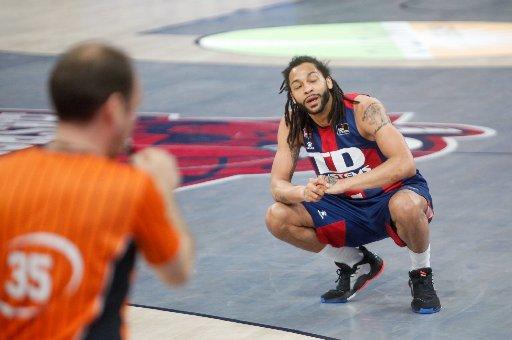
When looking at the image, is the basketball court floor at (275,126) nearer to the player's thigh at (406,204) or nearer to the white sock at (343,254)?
the white sock at (343,254)

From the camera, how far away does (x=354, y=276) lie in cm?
589

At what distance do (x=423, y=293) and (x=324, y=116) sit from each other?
0.97 metres

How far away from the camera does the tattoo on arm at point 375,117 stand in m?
5.59

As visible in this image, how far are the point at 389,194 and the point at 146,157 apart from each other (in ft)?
10.4

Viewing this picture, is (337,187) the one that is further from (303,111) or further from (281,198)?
(303,111)

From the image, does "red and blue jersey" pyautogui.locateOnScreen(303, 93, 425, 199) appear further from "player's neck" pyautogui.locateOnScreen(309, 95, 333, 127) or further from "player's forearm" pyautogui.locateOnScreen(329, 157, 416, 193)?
"player's forearm" pyautogui.locateOnScreen(329, 157, 416, 193)

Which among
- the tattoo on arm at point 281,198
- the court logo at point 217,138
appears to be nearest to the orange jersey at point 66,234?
the tattoo on arm at point 281,198

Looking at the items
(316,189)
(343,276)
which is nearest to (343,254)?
(343,276)

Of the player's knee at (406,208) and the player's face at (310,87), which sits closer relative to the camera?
the player's knee at (406,208)

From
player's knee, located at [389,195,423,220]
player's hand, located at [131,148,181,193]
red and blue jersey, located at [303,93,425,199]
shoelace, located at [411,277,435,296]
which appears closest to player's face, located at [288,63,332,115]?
red and blue jersey, located at [303,93,425,199]

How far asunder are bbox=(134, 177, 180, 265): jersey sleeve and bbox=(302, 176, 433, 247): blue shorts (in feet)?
10.2

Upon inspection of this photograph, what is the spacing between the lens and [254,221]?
24.1 feet

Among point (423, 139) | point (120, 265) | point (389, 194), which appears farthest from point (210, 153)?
point (120, 265)

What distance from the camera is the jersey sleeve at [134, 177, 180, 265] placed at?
99.6 inches
